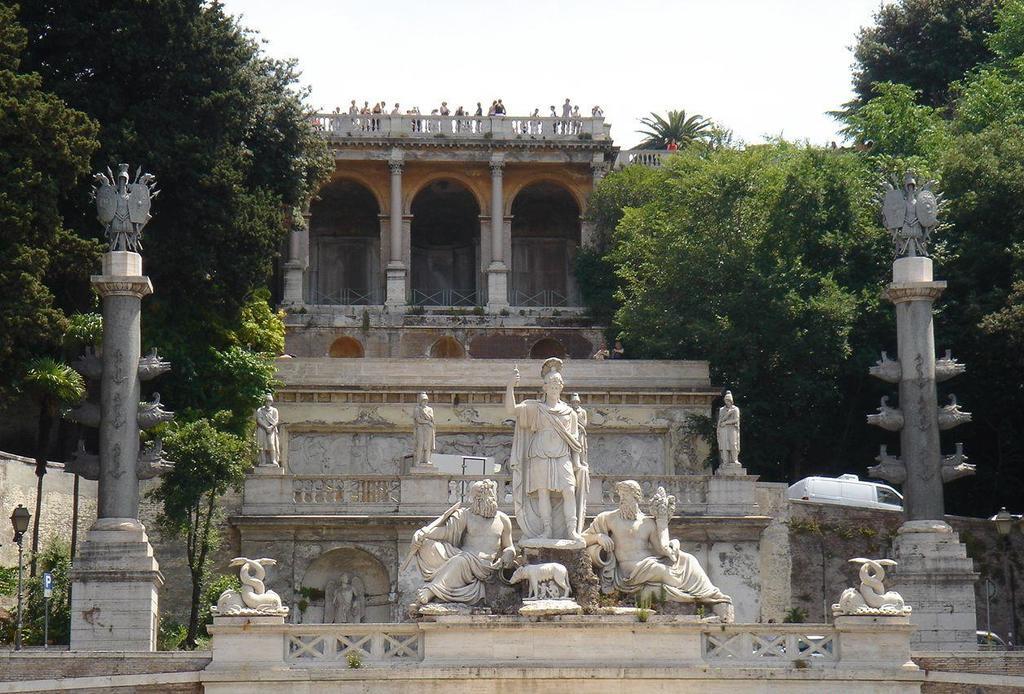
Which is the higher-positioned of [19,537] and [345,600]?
[19,537]

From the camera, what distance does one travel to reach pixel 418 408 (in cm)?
4431

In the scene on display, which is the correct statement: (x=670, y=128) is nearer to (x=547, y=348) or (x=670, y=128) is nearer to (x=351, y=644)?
(x=547, y=348)

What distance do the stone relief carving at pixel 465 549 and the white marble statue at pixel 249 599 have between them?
212cm

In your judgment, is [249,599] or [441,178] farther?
[441,178]

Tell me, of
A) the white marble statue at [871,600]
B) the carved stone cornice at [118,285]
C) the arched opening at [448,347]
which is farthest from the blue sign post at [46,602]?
the arched opening at [448,347]

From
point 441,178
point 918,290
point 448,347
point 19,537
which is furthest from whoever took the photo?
point 441,178

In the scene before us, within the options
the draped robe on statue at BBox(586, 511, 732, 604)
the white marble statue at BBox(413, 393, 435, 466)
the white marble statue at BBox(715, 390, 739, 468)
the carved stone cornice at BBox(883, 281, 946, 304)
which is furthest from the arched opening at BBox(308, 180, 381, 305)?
the draped robe on statue at BBox(586, 511, 732, 604)

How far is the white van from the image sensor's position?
45750 millimetres

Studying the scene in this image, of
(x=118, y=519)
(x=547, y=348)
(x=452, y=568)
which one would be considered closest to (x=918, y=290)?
(x=452, y=568)

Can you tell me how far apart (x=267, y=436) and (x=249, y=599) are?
482 inches

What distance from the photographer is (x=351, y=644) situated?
3225cm

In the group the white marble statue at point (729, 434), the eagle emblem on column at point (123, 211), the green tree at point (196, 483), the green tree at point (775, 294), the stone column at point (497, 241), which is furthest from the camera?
the stone column at point (497, 241)

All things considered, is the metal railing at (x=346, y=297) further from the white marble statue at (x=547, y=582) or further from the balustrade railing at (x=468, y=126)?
the white marble statue at (x=547, y=582)

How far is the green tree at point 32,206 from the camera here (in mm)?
41781
